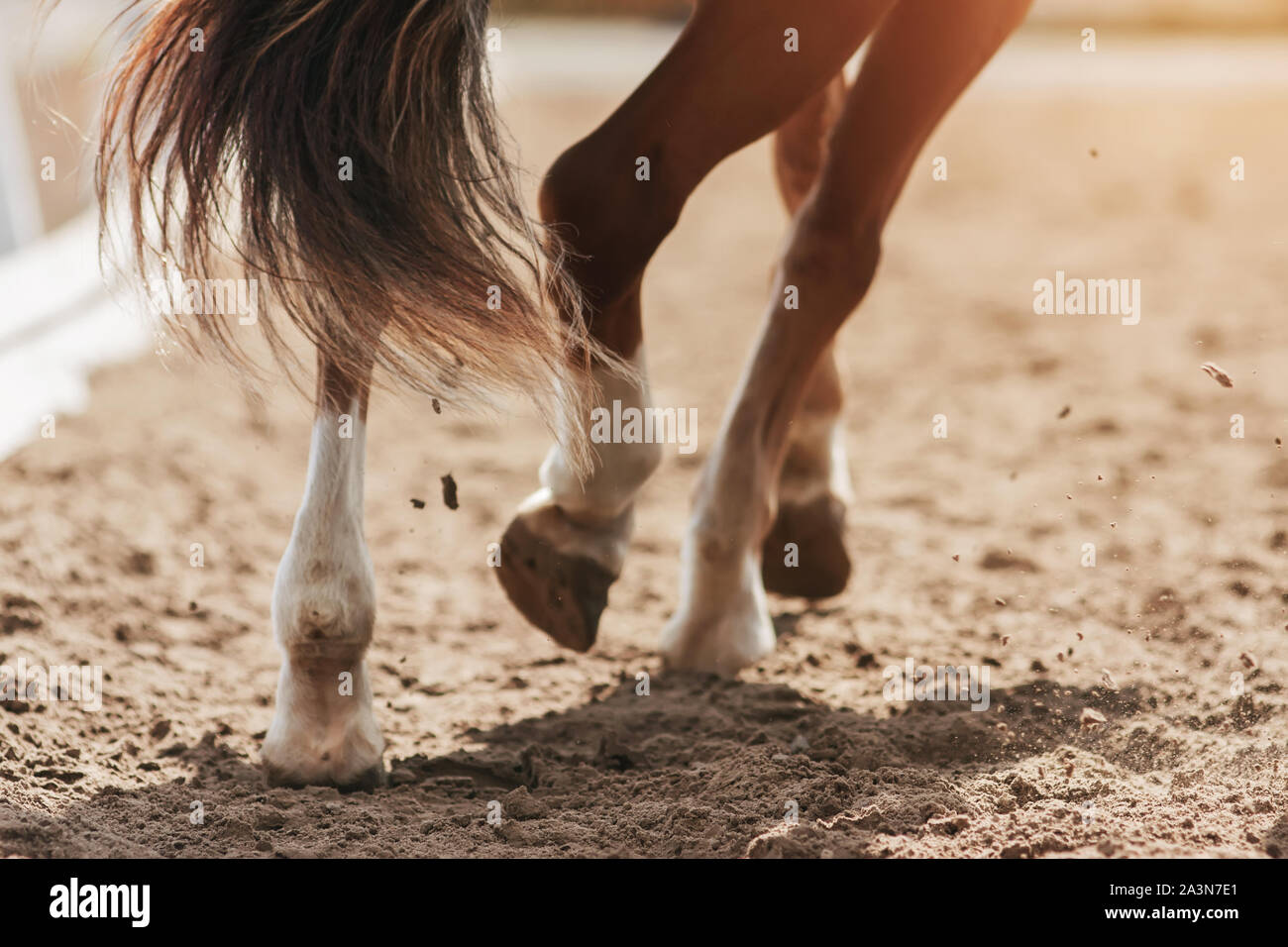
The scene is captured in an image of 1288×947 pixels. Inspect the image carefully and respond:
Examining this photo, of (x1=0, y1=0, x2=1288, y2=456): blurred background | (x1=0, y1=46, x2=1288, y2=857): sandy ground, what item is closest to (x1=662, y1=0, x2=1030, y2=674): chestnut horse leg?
(x1=0, y1=46, x2=1288, y2=857): sandy ground

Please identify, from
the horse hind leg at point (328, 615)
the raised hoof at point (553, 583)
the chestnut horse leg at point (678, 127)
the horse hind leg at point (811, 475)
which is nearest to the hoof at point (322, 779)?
the horse hind leg at point (328, 615)

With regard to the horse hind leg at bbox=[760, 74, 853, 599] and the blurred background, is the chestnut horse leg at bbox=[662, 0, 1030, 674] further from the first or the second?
the blurred background

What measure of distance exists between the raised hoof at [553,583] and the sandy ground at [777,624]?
184 mm

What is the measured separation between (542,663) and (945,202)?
4612mm

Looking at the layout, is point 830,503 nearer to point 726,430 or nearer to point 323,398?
point 726,430

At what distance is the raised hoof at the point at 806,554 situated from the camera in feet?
9.12

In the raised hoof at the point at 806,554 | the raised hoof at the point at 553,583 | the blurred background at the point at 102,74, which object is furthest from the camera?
the blurred background at the point at 102,74

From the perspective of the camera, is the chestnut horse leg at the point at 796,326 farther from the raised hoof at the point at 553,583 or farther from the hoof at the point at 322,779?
the hoof at the point at 322,779

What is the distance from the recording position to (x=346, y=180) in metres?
1.82

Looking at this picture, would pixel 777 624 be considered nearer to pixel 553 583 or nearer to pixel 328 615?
pixel 553 583

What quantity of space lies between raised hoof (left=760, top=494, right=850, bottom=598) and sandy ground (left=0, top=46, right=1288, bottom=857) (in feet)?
0.20

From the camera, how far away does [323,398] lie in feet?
6.55

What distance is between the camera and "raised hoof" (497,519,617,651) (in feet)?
7.13
